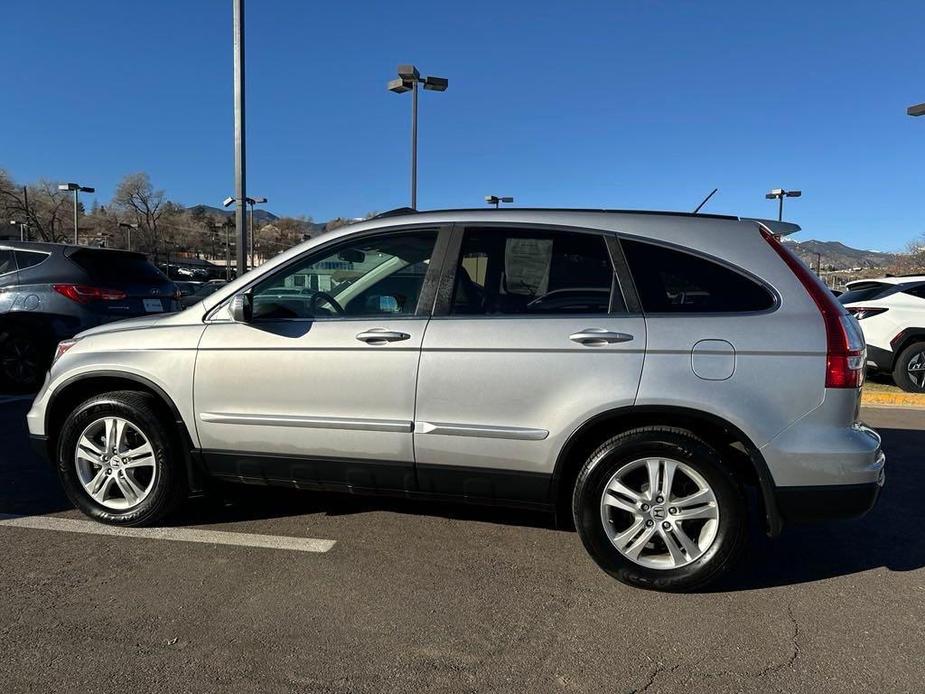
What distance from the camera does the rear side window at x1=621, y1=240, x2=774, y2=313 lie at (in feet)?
9.94

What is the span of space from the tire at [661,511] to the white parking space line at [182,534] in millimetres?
1470

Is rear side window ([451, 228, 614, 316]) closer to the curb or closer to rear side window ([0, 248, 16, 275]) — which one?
the curb

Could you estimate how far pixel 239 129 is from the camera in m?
10.6

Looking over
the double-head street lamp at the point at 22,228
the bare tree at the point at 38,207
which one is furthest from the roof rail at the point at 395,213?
the bare tree at the point at 38,207

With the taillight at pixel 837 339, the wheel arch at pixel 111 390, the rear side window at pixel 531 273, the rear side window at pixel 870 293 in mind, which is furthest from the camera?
the rear side window at pixel 870 293

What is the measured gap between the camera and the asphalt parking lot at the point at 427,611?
8.13 feet

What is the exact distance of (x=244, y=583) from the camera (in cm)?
315

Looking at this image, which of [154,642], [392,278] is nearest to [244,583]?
[154,642]

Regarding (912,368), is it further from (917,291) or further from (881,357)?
(917,291)

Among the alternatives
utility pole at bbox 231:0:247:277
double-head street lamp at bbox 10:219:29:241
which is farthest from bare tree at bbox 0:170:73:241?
utility pole at bbox 231:0:247:277

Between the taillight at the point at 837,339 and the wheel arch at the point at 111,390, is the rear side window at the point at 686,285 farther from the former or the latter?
the wheel arch at the point at 111,390

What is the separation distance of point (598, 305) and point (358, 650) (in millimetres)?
1831

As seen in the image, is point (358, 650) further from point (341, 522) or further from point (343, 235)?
point (343, 235)

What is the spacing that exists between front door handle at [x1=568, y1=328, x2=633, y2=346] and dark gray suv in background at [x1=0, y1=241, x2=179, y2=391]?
20.5ft
